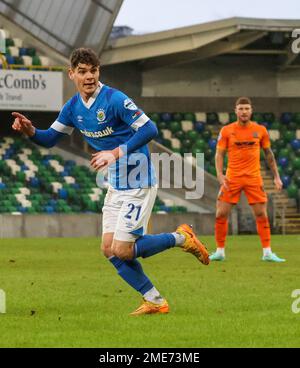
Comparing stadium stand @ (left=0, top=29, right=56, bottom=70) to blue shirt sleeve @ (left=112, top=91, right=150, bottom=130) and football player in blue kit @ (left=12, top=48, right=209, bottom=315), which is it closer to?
football player in blue kit @ (left=12, top=48, right=209, bottom=315)

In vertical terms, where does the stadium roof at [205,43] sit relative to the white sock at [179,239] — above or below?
above

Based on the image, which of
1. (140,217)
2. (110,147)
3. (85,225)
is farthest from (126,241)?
(85,225)

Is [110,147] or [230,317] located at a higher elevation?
[110,147]

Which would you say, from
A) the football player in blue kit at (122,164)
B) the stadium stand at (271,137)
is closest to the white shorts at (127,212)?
the football player in blue kit at (122,164)

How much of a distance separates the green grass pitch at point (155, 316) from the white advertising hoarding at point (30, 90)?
1760 cm

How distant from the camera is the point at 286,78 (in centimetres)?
4397

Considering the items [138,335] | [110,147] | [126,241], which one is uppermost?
[110,147]

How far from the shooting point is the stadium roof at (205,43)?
37.2 m

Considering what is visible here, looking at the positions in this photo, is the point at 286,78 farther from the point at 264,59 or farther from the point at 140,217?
the point at 140,217

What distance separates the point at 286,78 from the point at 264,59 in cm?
122

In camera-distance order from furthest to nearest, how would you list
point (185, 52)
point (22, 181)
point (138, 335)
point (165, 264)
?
1. point (185, 52)
2. point (22, 181)
3. point (165, 264)
4. point (138, 335)


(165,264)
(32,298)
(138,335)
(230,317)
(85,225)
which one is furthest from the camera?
(85,225)

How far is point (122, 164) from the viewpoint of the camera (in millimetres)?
9242

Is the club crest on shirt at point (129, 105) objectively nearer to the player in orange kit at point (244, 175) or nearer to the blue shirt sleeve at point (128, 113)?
the blue shirt sleeve at point (128, 113)
